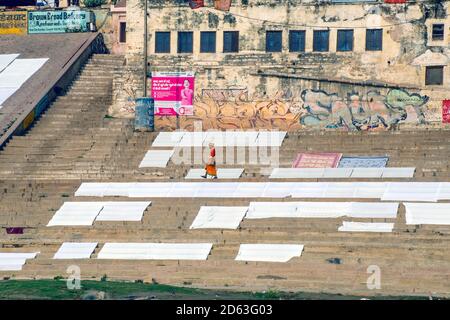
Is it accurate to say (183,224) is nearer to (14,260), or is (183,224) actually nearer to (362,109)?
(14,260)

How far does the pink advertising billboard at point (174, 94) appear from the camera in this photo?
182 feet

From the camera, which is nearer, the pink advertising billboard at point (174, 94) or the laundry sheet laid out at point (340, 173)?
the laundry sheet laid out at point (340, 173)

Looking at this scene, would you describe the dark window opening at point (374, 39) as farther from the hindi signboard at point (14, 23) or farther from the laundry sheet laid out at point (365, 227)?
the hindi signboard at point (14, 23)

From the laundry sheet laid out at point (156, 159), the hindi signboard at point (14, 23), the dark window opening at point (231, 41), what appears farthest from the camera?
the hindi signboard at point (14, 23)

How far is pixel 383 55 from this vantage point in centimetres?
5384

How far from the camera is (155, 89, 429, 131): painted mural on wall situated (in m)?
53.4

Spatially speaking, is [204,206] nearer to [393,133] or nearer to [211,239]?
[211,239]

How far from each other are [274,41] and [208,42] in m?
2.74

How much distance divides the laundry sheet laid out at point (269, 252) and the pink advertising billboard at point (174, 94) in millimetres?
16889

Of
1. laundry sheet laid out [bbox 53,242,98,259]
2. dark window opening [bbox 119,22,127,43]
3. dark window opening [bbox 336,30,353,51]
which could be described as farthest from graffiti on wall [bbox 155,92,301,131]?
laundry sheet laid out [bbox 53,242,98,259]

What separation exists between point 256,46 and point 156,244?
673 inches

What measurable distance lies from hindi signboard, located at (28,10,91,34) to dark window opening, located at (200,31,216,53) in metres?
9.16

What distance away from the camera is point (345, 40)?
54.3 metres

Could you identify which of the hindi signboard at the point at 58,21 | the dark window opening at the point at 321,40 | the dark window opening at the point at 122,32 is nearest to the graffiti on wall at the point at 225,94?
the dark window opening at the point at 321,40
